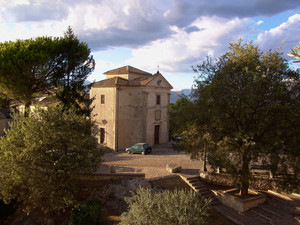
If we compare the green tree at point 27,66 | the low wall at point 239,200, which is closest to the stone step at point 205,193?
the low wall at point 239,200

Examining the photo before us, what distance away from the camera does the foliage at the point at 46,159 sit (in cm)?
1127

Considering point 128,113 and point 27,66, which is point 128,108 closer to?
point 128,113

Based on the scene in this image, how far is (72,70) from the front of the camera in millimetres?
20094

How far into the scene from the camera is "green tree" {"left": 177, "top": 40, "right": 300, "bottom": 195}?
10.8 metres

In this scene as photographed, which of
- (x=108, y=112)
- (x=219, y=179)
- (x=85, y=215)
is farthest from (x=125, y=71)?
(x=85, y=215)

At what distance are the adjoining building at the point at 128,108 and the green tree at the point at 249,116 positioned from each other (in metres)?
15.6

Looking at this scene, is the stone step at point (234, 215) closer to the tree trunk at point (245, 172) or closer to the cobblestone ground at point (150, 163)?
the tree trunk at point (245, 172)

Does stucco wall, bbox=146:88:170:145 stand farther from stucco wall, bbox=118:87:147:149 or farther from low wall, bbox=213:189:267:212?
low wall, bbox=213:189:267:212

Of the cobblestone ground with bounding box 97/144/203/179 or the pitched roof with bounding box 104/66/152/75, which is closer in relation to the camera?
the cobblestone ground with bounding box 97/144/203/179

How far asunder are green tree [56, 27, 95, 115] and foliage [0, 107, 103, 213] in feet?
23.6

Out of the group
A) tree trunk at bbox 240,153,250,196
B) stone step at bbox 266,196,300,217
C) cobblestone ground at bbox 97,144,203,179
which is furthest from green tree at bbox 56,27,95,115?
stone step at bbox 266,196,300,217

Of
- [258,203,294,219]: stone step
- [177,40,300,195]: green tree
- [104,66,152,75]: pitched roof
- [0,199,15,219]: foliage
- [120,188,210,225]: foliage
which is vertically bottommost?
[0,199,15,219]: foliage

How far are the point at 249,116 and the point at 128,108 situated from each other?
18.6 meters

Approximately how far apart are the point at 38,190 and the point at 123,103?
1775 centimetres
